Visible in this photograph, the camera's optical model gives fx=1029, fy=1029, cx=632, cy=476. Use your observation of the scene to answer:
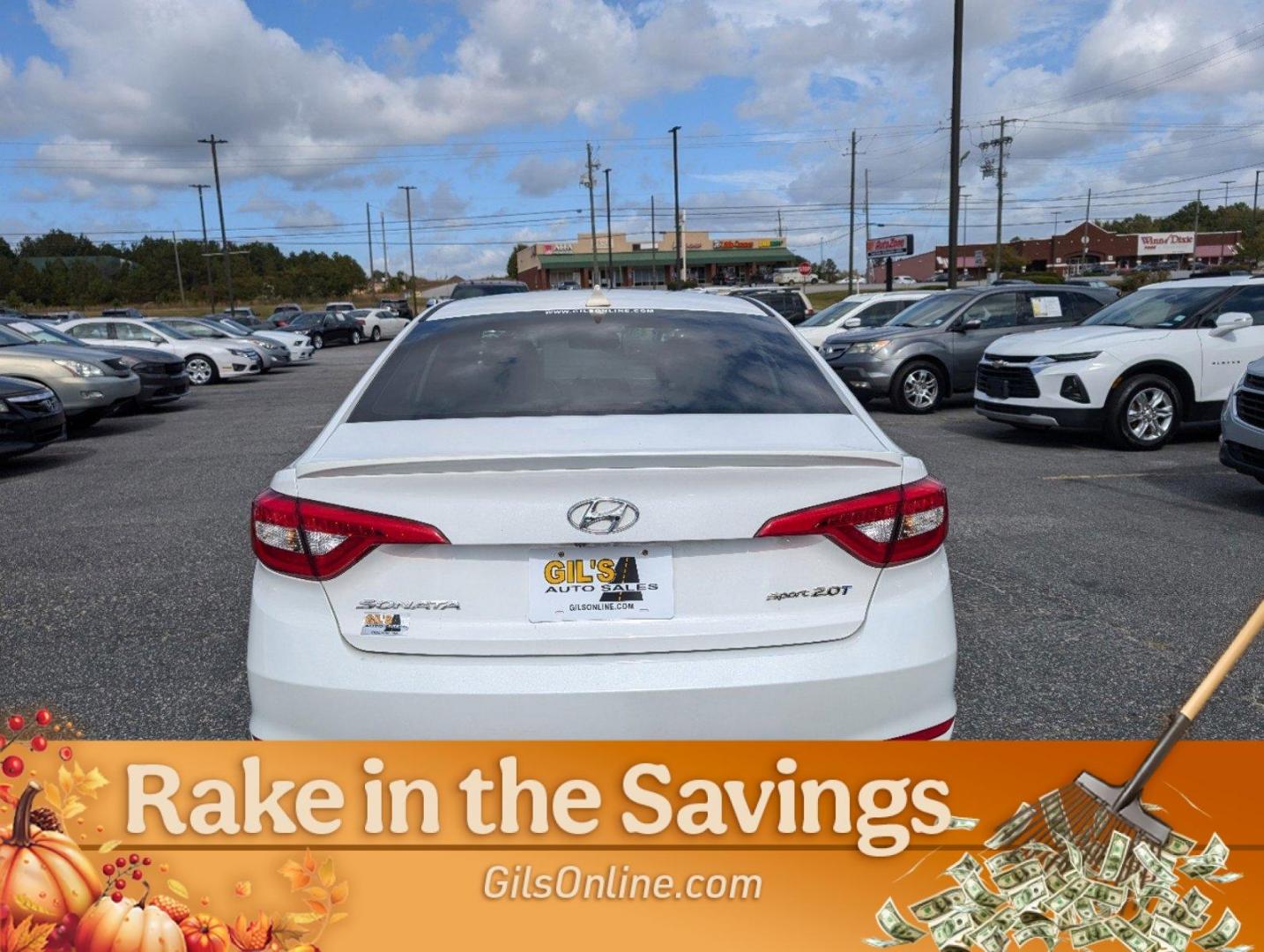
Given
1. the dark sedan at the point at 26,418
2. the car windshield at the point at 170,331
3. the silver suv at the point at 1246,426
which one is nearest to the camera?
the silver suv at the point at 1246,426

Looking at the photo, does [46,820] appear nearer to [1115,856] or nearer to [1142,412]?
[1115,856]

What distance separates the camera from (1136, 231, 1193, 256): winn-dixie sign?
362 ft

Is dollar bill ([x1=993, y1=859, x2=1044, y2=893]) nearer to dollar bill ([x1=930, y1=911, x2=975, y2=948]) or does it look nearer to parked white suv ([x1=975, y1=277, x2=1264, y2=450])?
dollar bill ([x1=930, y1=911, x2=975, y2=948])

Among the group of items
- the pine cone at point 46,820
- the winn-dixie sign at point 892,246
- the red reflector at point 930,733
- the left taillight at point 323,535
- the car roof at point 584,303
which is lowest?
the pine cone at point 46,820

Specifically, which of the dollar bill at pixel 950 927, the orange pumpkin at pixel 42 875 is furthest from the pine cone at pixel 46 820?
the dollar bill at pixel 950 927

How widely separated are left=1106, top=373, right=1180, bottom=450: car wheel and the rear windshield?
7766mm

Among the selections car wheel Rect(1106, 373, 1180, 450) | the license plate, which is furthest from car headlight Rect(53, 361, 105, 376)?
the license plate

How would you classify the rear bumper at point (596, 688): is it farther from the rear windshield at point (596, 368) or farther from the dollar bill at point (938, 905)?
the rear windshield at point (596, 368)

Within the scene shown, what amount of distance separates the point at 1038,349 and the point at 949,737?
9.01m

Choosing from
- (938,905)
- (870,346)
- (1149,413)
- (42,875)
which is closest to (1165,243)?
(870,346)

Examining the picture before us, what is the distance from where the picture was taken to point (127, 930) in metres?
2.16

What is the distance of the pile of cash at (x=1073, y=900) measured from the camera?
2117 mm

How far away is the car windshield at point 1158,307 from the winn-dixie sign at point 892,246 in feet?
168

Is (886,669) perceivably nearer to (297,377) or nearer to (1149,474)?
(1149,474)
